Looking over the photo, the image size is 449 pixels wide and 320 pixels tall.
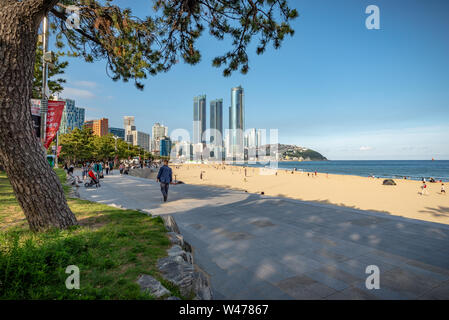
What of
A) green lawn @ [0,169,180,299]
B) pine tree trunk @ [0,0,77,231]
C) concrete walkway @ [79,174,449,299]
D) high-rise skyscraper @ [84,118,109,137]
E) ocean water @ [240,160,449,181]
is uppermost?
high-rise skyscraper @ [84,118,109,137]

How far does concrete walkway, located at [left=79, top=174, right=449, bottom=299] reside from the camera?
10.0 feet

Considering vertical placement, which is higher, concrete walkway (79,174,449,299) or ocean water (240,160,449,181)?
concrete walkway (79,174,449,299)

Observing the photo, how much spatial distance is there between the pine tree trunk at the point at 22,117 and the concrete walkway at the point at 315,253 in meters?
3.02

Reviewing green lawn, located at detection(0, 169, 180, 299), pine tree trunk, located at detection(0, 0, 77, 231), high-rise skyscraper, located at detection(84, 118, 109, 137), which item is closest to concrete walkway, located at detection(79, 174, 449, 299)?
green lawn, located at detection(0, 169, 180, 299)

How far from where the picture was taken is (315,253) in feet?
13.9

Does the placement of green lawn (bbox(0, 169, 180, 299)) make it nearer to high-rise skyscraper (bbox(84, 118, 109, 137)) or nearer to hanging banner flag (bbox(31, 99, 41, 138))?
hanging banner flag (bbox(31, 99, 41, 138))


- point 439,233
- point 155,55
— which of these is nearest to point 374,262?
point 439,233

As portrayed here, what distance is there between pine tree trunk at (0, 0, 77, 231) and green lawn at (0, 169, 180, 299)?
58cm

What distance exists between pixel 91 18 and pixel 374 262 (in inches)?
337

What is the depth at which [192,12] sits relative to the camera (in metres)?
5.53

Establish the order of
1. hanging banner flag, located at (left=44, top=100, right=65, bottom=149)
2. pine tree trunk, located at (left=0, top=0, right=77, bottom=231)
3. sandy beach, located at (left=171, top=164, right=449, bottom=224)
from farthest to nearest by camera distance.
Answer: sandy beach, located at (left=171, top=164, right=449, bottom=224)
hanging banner flag, located at (left=44, top=100, right=65, bottom=149)
pine tree trunk, located at (left=0, top=0, right=77, bottom=231)

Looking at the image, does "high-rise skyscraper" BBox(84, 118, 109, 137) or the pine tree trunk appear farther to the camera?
"high-rise skyscraper" BBox(84, 118, 109, 137)

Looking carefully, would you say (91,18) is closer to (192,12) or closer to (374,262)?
(192,12)

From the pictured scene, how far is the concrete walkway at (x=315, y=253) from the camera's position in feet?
10.0
